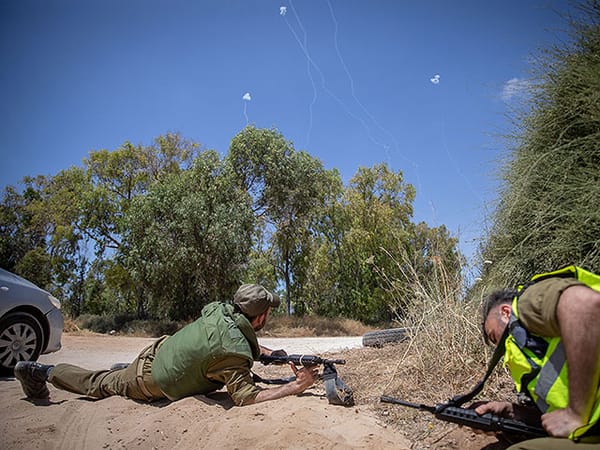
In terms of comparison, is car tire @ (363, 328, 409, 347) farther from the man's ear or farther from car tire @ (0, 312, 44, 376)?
car tire @ (0, 312, 44, 376)

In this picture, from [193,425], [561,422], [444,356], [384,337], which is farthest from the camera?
[384,337]

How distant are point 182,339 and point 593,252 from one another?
3.93 m

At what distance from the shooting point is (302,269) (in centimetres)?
2634

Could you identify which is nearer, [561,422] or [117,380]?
[561,422]

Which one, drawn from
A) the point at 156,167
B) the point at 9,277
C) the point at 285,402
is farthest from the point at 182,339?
the point at 156,167

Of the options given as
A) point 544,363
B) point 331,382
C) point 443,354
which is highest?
point 544,363

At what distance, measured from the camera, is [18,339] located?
615 centimetres

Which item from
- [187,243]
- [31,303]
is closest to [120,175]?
[187,243]

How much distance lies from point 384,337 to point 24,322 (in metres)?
5.02

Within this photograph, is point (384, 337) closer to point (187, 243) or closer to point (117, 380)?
point (117, 380)

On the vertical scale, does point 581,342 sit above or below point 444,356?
above

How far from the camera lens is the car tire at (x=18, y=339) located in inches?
237

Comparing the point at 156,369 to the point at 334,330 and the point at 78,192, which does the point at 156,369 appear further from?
the point at 78,192

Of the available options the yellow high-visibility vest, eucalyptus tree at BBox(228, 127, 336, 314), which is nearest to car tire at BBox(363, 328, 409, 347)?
the yellow high-visibility vest
